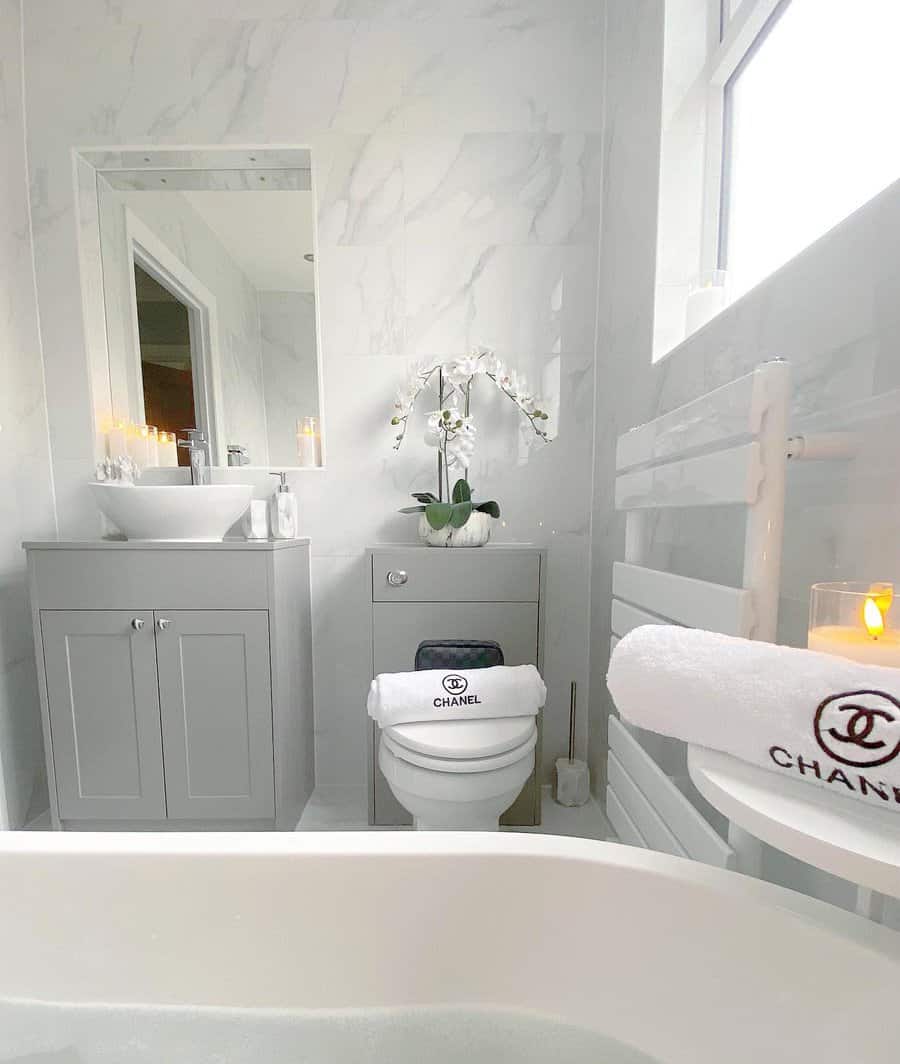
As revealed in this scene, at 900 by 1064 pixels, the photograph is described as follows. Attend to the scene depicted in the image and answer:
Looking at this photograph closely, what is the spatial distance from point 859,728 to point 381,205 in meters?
1.81

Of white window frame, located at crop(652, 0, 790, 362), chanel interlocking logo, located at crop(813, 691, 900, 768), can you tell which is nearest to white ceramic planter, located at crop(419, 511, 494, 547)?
white window frame, located at crop(652, 0, 790, 362)

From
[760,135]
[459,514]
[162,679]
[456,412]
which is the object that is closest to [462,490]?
[459,514]

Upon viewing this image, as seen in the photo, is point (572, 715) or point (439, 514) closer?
point (439, 514)

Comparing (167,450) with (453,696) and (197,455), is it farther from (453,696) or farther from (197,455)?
(453,696)

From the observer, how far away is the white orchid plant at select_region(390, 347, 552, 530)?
160cm

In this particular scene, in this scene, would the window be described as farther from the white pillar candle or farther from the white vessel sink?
the white vessel sink

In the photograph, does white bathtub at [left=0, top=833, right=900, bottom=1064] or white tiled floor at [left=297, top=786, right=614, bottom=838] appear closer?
white bathtub at [left=0, top=833, right=900, bottom=1064]

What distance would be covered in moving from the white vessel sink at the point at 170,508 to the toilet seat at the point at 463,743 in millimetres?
738

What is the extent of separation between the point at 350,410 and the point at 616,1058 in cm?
160

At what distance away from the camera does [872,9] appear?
2.69 ft

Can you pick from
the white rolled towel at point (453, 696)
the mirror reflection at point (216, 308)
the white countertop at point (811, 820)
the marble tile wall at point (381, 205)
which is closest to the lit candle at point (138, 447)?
the mirror reflection at point (216, 308)

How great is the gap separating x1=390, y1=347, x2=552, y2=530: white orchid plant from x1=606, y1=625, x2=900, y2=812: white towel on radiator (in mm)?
1034

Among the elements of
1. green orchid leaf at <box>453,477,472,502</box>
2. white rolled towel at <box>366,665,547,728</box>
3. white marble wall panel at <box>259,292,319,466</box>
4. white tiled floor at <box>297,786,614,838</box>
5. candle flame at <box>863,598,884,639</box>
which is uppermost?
white marble wall panel at <box>259,292,319,466</box>

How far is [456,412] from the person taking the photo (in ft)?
5.24
